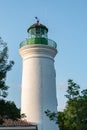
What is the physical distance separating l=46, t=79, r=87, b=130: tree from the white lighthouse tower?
9.14m

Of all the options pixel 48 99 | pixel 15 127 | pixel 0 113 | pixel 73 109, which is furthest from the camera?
pixel 48 99

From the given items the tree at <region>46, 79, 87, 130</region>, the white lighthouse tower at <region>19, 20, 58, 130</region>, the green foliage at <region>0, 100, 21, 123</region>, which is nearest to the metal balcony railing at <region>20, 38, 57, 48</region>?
the white lighthouse tower at <region>19, 20, 58, 130</region>

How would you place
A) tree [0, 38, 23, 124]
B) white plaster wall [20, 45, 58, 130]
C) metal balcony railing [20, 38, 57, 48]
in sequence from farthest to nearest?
metal balcony railing [20, 38, 57, 48], white plaster wall [20, 45, 58, 130], tree [0, 38, 23, 124]

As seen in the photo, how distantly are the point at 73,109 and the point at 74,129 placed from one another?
1.28m

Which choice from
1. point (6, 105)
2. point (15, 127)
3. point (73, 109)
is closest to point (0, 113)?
point (6, 105)

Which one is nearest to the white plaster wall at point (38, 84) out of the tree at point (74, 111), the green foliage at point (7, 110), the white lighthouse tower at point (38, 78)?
the white lighthouse tower at point (38, 78)

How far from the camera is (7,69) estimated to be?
2056 centimetres

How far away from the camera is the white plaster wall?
35.1m

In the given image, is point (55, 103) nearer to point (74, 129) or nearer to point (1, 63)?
point (74, 129)

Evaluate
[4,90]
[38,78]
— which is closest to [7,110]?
[4,90]

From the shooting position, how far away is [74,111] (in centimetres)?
2489

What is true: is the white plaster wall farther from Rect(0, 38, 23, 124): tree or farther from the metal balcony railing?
Rect(0, 38, 23, 124): tree

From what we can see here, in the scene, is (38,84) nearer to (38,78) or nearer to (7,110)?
(38,78)

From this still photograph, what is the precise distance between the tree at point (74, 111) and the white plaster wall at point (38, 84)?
9135mm
